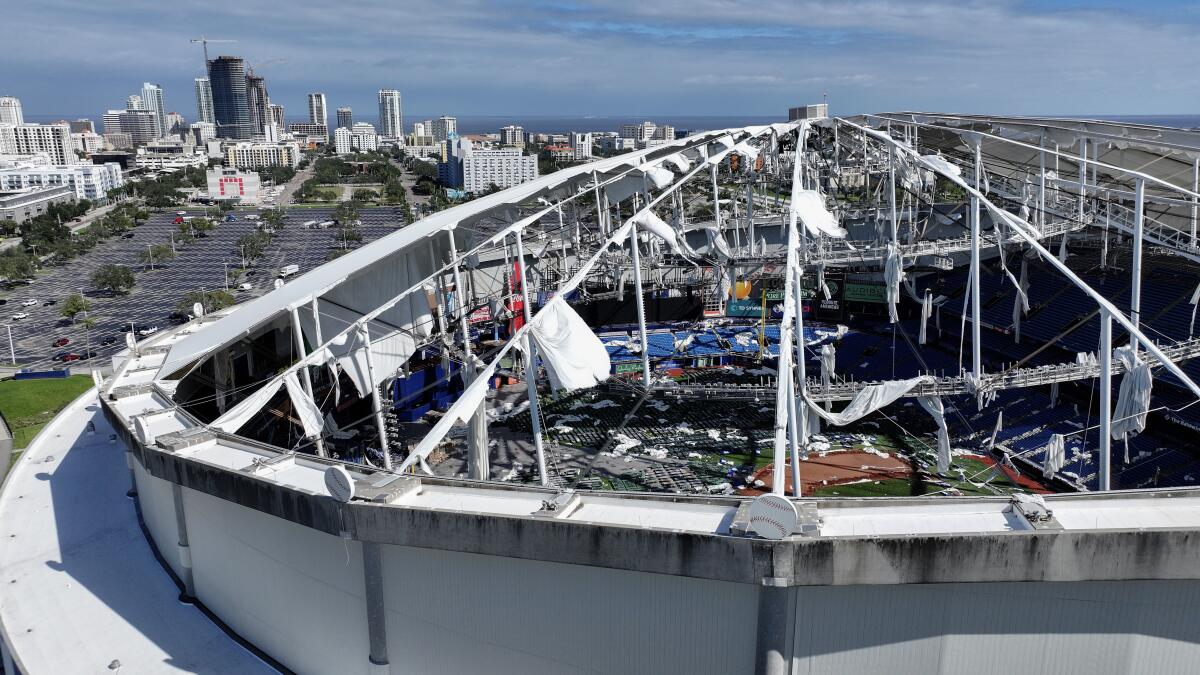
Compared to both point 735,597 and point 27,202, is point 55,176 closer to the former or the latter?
point 27,202

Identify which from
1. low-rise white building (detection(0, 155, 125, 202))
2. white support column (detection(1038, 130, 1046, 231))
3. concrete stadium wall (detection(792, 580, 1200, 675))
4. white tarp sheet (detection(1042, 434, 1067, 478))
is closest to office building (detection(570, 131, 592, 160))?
low-rise white building (detection(0, 155, 125, 202))

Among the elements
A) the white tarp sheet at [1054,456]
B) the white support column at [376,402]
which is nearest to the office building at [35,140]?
the white support column at [376,402]

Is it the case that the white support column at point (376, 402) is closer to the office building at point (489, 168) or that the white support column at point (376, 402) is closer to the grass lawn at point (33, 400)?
the grass lawn at point (33, 400)

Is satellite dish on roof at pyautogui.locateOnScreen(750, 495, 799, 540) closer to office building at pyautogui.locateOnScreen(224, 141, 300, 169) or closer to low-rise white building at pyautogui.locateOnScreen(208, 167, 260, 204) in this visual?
low-rise white building at pyautogui.locateOnScreen(208, 167, 260, 204)

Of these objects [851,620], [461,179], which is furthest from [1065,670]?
[461,179]

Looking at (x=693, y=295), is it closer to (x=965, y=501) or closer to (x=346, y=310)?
(x=346, y=310)

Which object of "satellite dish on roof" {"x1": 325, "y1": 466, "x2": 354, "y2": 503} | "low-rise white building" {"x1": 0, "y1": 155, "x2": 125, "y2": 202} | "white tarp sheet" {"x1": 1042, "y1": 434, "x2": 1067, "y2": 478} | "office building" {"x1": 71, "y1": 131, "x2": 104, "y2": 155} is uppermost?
"office building" {"x1": 71, "y1": 131, "x2": 104, "y2": 155}

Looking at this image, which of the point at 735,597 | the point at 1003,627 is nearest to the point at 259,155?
the point at 735,597
